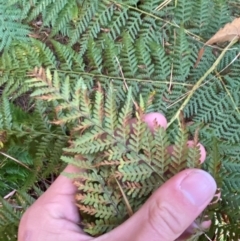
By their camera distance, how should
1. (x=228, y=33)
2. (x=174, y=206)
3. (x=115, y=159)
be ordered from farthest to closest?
(x=228, y=33) < (x=115, y=159) < (x=174, y=206)

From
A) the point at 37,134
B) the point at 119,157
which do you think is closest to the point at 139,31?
the point at 37,134

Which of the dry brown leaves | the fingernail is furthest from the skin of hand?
the dry brown leaves

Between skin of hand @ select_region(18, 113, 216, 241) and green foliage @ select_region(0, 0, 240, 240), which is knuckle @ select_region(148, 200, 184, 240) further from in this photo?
green foliage @ select_region(0, 0, 240, 240)

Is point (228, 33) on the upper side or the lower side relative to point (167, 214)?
upper

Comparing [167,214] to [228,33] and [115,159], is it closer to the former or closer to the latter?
[115,159]

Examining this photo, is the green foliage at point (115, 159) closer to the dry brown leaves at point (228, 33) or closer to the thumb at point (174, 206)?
the thumb at point (174, 206)

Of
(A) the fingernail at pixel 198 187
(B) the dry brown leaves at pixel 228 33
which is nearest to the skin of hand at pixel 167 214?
(A) the fingernail at pixel 198 187

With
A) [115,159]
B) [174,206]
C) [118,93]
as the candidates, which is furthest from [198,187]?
[118,93]
